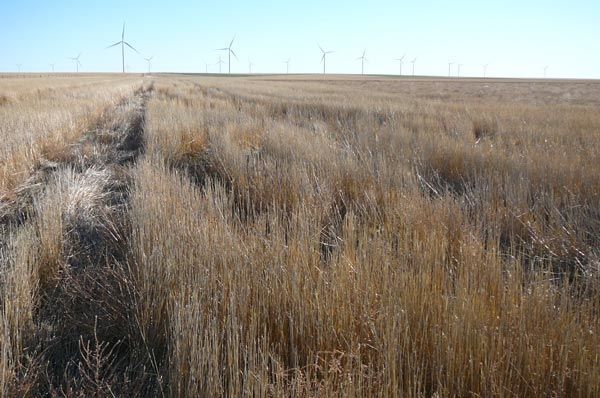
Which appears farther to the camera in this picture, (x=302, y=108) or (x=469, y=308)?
(x=302, y=108)

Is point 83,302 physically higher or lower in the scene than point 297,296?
lower

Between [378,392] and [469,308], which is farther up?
[469,308]

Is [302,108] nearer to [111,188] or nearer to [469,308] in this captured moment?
[111,188]

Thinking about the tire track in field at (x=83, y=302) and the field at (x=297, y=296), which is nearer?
the field at (x=297, y=296)

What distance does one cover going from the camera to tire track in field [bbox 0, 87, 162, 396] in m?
1.70

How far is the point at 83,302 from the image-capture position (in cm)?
231

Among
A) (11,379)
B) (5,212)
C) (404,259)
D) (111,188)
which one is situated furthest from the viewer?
(111,188)

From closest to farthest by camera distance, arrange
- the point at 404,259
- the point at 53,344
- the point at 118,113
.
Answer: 1. the point at 53,344
2. the point at 404,259
3. the point at 118,113

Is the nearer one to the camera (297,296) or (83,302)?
(297,296)

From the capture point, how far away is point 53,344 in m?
1.92

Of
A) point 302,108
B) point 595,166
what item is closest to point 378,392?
point 595,166

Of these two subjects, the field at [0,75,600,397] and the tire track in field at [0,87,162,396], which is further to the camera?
the tire track in field at [0,87,162,396]

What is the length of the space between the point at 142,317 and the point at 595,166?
5.26 metres

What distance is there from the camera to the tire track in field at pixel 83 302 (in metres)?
1.70
